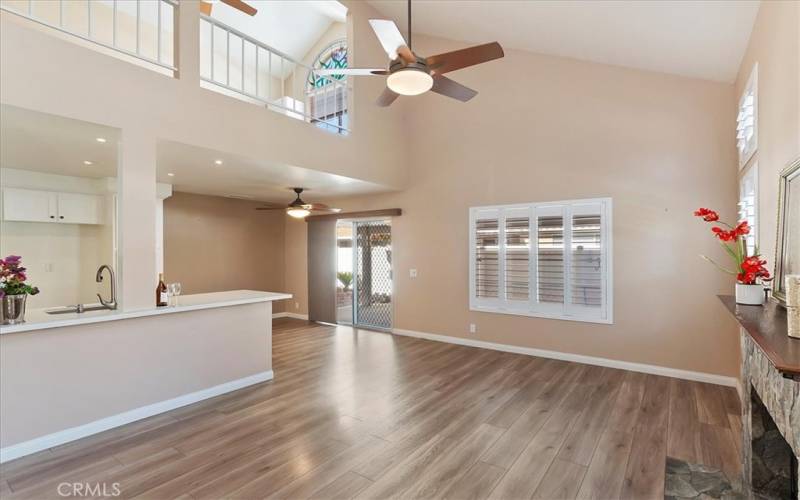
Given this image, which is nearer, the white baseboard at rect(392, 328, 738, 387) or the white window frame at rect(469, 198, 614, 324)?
the white baseboard at rect(392, 328, 738, 387)

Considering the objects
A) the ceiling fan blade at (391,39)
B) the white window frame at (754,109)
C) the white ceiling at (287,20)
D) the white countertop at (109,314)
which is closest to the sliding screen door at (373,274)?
the white countertop at (109,314)

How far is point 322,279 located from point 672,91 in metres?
6.34

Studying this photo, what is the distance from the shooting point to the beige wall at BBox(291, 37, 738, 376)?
164 inches

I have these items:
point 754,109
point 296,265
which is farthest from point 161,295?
point 754,109

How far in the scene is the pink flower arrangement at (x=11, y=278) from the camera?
277cm

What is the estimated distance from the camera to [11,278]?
2.81 meters

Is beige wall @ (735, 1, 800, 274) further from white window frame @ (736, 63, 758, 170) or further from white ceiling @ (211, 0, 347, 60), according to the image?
white ceiling @ (211, 0, 347, 60)

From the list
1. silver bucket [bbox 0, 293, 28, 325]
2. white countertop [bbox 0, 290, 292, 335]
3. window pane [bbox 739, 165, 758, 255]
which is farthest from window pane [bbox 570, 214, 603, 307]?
silver bucket [bbox 0, 293, 28, 325]

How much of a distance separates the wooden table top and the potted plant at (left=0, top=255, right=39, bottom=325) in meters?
4.30

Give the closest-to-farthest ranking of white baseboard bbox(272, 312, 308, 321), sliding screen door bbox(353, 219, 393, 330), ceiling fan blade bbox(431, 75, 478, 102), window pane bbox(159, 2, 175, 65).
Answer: ceiling fan blade bbox(431, 75, 478, 102), window pane bbox(159, 2, 175, 65), sliding screen door bbox(353, 219, 393, 330), white baseboard bbox(272, 312, 308, 321)

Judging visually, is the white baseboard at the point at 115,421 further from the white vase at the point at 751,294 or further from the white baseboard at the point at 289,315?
the white vase at the point at 751,294

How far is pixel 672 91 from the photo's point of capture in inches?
169

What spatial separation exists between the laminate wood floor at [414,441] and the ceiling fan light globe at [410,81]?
2.78 meters

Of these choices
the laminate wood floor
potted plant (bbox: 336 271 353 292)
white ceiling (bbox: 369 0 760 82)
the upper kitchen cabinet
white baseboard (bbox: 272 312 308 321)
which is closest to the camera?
the laminate wood floor
